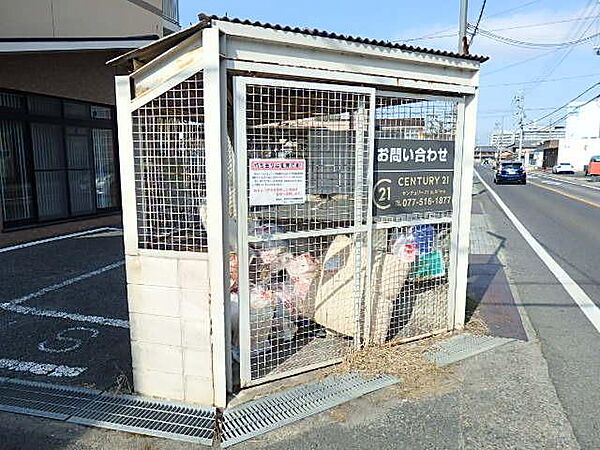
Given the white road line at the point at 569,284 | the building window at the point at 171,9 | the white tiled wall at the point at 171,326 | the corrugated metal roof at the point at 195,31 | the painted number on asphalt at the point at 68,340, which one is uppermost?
the building window at the point at 171,9

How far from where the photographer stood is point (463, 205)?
4.43 metres

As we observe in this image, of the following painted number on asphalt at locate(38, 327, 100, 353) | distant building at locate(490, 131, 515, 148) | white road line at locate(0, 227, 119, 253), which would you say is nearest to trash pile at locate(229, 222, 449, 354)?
painted number on asphalt at locate(38, 327, 100, 353)

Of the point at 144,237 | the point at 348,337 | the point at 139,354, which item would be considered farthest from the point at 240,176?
the point at 348,337

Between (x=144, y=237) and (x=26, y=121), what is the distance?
291 inches

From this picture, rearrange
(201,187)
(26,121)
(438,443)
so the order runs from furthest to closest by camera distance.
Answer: (26,121)
(201,187)
(438,443)

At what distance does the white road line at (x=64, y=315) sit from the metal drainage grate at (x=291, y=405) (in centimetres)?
210

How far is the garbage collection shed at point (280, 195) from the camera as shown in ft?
10.2

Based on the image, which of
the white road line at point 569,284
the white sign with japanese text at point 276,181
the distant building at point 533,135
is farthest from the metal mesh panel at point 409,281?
the distant building at point 533,135

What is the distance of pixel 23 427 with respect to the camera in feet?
9.66

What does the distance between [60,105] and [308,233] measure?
28.1ft

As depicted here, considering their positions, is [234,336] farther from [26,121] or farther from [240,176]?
[26,121]

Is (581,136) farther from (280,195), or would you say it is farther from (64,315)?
(64,315)

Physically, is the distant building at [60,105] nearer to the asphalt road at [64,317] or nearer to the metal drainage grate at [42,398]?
the asphalt road at [64,317]

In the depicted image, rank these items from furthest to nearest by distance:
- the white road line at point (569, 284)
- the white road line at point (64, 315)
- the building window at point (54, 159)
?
the building window at point (54, 159), the white road line at point (569, 284), the white road line at point (64, 315)
